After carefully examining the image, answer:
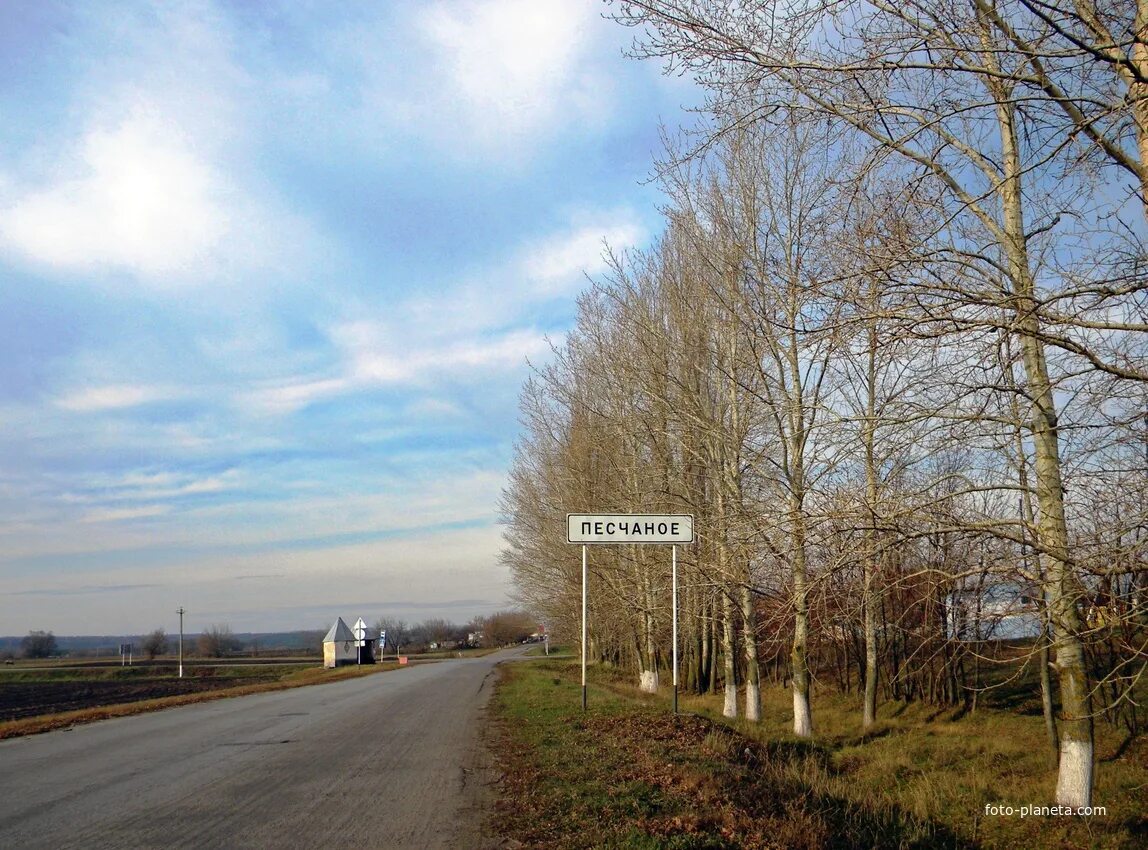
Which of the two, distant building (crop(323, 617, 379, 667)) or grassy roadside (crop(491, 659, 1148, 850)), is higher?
grassy roadside (crop(491, 659, 1148, 850))

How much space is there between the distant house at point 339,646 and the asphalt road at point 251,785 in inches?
2433

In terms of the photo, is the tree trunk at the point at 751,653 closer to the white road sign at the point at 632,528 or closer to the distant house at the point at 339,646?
the white road sign at the point at 632,528

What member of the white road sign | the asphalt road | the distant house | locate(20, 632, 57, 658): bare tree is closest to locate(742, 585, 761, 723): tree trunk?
the white road sign

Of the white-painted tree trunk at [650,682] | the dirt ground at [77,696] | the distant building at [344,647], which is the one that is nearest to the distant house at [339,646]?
the distant building at [344,647]

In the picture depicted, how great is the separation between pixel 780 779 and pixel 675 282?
1365 centimetres

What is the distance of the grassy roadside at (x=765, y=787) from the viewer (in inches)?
264

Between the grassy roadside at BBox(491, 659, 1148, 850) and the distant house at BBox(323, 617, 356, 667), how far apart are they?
63.4 metres

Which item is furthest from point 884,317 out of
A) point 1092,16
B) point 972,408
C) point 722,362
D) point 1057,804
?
point 722,362

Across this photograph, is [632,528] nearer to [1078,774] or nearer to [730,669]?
[730,669]

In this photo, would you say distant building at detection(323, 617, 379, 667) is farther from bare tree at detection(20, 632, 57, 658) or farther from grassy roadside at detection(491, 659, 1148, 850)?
bare tree at detection(20, 632, 57, 658)

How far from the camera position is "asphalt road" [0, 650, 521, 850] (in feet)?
22.1

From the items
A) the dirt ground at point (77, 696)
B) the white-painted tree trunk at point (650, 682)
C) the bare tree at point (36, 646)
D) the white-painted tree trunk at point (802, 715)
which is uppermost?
the white-painted tree trunk at point (802, 715)

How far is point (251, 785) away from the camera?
8992 millimetres

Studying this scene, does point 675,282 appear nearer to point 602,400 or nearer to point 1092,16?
point 602,400
